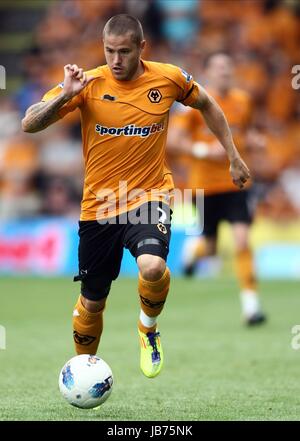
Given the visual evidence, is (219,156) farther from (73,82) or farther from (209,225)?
(73,82)

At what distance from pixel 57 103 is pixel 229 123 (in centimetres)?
532

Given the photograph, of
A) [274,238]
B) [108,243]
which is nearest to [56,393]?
[108,243]

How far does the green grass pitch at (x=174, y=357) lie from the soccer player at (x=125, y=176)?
0.53m

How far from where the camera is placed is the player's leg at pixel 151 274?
606 cm

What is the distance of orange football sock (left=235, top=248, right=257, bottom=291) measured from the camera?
10461 millimetres

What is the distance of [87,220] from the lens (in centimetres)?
640

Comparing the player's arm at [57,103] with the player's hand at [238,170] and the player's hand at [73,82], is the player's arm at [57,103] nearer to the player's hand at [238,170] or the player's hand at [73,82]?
the player's hand at [73,82]

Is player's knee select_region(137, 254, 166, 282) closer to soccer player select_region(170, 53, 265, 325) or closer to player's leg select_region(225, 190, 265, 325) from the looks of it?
player's leg select_region(225, 190, 265, 325)

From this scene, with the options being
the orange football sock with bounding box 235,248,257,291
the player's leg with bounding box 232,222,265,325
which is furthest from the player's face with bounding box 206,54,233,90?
the orange football sock with bounding box 235,248,257,291

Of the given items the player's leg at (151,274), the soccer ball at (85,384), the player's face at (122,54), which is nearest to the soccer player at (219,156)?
the player's leg at (151,274)

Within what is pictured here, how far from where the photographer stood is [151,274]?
603cm
